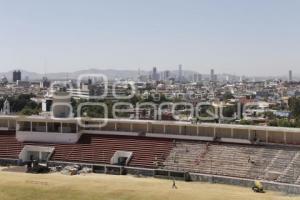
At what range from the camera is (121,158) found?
172 ft

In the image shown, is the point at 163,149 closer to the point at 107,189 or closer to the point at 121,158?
the point at 121,158

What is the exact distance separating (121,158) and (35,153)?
10274mm

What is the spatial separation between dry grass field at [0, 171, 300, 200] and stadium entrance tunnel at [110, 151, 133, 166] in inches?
134

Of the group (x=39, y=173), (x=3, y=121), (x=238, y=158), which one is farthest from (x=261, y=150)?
(x=3, y=121)

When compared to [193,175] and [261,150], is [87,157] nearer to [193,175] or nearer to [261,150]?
[193,175]

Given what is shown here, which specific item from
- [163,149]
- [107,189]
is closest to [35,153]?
[163,149]

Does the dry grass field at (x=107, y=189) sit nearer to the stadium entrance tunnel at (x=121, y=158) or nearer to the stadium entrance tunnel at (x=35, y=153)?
the stadium entrance tunnel at (x=121, y=158)

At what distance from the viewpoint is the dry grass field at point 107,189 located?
127 feet

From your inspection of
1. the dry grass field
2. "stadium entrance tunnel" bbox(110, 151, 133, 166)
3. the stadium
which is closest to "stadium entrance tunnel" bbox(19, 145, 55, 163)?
the stadium

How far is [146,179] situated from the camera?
47219 mm

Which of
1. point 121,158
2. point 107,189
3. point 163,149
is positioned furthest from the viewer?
point 121,158

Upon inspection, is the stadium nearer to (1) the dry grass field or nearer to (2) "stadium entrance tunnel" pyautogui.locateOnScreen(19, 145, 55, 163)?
(2) "stadium entrance tunnel" pyautogui.locateOnScreen(19, 145, 55, 163)

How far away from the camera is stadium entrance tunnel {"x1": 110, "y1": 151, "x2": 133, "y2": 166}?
169 ft

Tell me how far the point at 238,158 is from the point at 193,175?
4.63 meters
